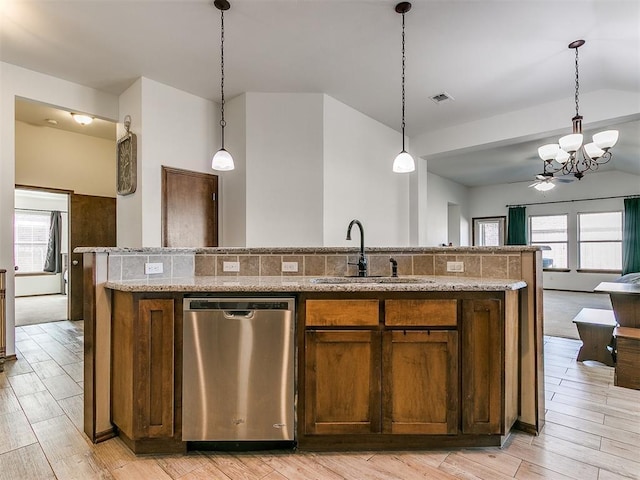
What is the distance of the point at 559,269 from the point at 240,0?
32.3 ft

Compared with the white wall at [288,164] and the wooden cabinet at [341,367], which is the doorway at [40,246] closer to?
the white wall at [288,164]

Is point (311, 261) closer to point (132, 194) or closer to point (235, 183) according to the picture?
point (235, 183)

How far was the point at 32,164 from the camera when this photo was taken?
5.06m

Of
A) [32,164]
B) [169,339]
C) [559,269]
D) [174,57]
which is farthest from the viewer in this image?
[559,269]

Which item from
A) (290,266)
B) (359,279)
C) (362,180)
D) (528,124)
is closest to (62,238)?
(362,180)

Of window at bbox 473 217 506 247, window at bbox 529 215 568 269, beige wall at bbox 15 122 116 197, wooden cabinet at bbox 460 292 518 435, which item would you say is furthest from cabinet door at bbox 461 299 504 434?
window at bbox 473 217 506 247

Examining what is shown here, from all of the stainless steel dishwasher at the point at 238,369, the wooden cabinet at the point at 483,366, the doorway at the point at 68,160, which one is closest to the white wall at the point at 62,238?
the doorway at the point at 68,160

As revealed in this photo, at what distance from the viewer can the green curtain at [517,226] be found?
944cm

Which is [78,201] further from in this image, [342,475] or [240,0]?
[342,475]

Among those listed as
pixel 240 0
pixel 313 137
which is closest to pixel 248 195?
pixel 313 137

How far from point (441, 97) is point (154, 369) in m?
4.25

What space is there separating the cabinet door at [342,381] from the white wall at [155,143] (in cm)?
273

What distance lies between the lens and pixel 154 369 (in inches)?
71.4

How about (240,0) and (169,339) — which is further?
(240,0)
